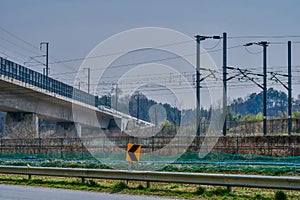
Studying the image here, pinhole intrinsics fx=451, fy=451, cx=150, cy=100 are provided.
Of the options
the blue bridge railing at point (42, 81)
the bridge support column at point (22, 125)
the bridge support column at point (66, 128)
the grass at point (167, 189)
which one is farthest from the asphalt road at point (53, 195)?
the bridge support column at point (66, 128)

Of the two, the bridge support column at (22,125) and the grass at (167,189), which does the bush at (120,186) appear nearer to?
the grass at (167,189)

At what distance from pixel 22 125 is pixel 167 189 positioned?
4458 centimetres

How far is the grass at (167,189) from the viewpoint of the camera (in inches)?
490

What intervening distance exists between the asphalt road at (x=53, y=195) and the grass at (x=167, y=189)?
69 cm

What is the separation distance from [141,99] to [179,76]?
4.22 meters

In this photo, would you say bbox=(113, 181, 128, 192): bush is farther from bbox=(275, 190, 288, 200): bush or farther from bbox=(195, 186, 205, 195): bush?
bbox=(275, 190, 288, 200): bush

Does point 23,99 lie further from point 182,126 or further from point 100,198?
point 100,198

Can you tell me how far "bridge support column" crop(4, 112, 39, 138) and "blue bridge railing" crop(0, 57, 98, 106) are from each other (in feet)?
14.2

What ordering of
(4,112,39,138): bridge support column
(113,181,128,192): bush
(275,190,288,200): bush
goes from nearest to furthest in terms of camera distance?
1. (275,190,288,200): bush
2. (113,181,128,192): bush
3. (4,112,39,138): bridge support column

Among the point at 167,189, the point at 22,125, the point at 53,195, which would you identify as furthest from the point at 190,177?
the point at 22,125

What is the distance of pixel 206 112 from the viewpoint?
189 ft

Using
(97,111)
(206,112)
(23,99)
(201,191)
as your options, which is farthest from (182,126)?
(201,191)

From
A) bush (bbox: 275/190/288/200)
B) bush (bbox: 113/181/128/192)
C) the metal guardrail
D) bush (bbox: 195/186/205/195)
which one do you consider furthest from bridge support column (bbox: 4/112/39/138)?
bush (bbox: 275/190/288/200)

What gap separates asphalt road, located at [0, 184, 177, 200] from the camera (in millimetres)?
12781
